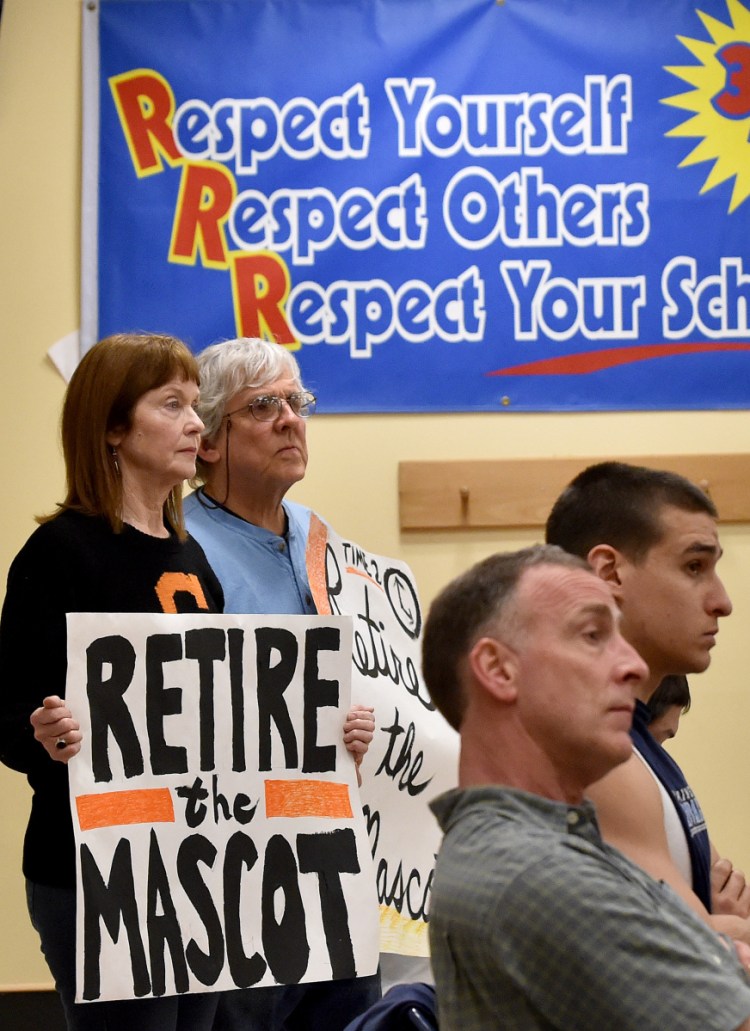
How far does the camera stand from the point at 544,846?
1131 mm

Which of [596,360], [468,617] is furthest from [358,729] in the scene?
[596,360]

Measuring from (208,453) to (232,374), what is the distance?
0.52 feet

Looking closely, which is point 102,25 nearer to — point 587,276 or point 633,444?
point 587,276

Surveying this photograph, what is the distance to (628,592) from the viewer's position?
178 cm

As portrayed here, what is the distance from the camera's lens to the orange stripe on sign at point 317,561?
2359 mm

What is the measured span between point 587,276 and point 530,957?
9.30 feet

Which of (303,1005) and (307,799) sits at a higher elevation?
(307,799)

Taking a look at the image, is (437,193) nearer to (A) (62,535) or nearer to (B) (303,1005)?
(A) (62,535)

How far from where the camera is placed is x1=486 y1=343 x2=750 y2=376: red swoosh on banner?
367 cm

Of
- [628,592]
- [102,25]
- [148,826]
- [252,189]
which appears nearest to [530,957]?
[628,592]

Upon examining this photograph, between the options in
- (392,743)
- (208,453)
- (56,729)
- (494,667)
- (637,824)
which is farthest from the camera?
(208,453)

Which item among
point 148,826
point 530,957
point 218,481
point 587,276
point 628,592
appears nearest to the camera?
point 530,957

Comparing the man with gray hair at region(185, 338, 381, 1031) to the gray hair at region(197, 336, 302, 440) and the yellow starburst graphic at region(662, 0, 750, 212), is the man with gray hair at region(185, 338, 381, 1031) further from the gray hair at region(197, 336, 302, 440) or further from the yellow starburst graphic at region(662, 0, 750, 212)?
the yellow starburst graphic at region(662, 0, 750, 212)

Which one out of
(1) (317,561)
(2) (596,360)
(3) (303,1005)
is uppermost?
(2) (596,360)
